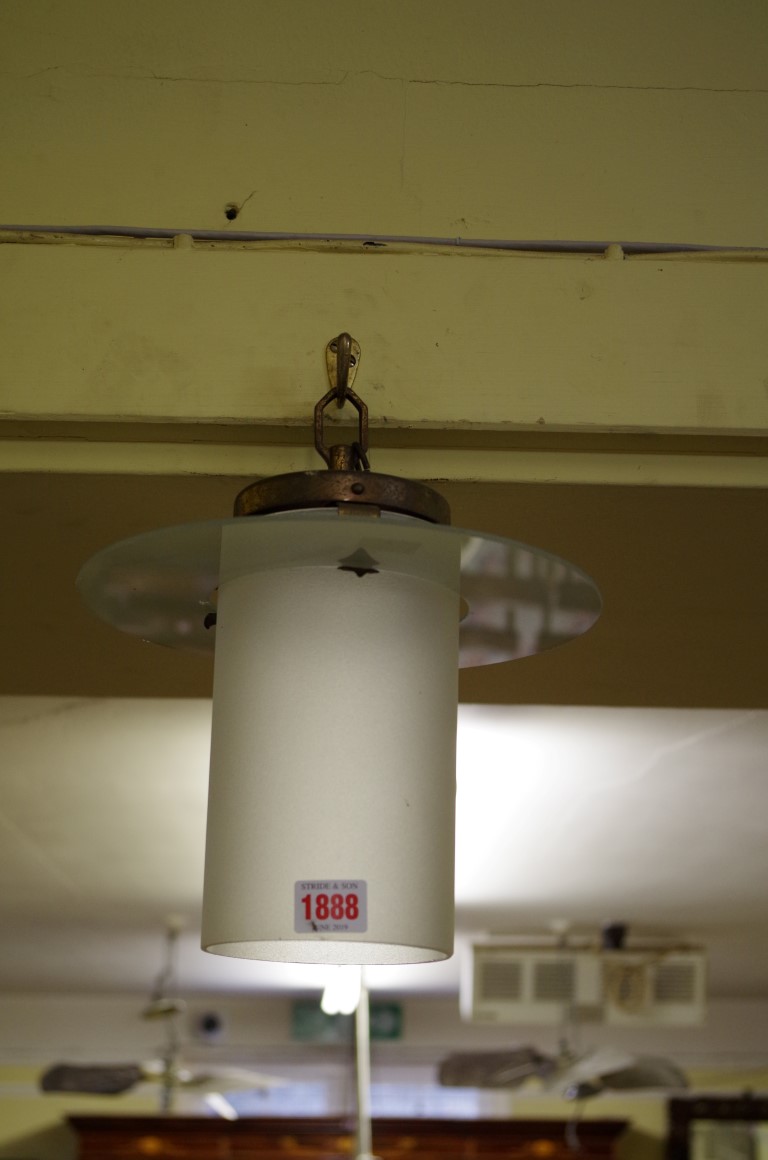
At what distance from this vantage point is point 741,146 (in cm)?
135

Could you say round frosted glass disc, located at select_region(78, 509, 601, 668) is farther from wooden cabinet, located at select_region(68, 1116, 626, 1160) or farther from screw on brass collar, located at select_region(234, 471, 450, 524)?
wooden cabinet, located at select_region(68, 1116, 626, 1160)

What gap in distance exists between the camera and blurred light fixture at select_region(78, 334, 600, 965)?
3.07 feet

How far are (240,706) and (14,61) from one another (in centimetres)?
78

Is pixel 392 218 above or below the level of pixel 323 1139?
above

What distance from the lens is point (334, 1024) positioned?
7.39 metres

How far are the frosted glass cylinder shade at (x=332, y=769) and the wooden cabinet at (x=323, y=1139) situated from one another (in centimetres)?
656

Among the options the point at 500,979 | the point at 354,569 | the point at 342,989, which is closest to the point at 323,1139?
the point at 500,979

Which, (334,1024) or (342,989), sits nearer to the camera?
(342,989)

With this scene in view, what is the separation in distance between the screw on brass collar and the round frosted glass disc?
13 millimetres

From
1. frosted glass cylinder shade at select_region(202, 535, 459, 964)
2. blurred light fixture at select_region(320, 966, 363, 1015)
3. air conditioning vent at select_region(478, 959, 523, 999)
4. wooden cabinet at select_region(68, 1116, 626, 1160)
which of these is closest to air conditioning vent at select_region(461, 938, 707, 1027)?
air conditioning vent at select_region(478, 959, 523, 999)

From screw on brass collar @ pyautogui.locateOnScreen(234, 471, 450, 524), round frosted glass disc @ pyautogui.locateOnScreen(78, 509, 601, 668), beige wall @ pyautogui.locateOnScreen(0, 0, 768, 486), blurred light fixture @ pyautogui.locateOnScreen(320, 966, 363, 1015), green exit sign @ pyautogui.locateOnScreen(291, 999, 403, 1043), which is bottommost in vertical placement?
green exit sign @ pyautogui.locateOnScreen(291, 999, 403, 1043)

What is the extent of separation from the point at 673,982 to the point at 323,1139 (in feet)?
8.78

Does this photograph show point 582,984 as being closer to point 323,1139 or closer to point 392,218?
point 323,1139

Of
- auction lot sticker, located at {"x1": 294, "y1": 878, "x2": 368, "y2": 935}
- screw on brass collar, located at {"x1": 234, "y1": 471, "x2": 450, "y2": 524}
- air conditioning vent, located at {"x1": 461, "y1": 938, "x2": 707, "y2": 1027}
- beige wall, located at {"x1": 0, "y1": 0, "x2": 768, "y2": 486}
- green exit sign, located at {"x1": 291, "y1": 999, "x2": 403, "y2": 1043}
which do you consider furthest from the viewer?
green exit sign, located at {"x1": 291, "y1": 999, "x2": 403, "y2": 1043}
